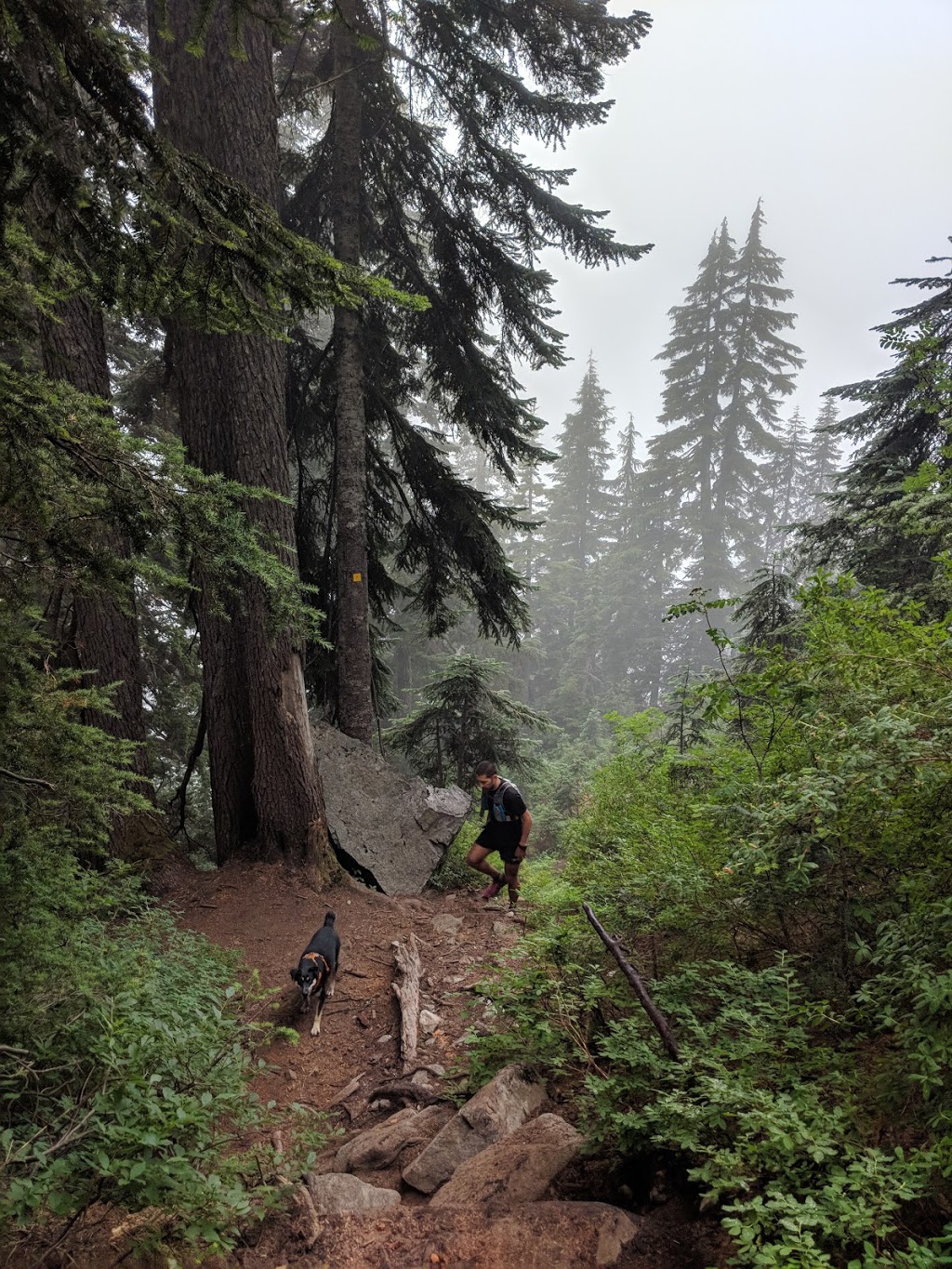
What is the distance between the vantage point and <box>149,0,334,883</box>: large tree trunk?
655 centimetres

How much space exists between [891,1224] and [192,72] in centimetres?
1019

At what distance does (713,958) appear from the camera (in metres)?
3.45

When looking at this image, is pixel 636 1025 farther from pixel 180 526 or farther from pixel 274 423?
pixel 274 423

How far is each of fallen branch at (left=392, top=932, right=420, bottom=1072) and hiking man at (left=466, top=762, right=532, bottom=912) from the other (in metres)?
1.28

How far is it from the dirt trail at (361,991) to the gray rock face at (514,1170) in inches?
3.6

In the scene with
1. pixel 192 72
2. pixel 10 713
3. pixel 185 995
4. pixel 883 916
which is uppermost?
pixel 192 72

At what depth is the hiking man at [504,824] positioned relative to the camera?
22.7 ft

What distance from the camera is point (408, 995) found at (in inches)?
207

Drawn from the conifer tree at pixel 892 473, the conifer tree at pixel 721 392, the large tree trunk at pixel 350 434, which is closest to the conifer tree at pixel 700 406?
the conifer tree at pixel 721 392

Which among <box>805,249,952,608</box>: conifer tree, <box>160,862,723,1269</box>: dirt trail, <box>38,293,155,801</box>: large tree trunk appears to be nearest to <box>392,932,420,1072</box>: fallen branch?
<box>160,862,723,1269</box>: dirt trail

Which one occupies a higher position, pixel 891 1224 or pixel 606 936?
pixel 606 936

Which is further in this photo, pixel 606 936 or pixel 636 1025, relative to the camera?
pixel 606 936

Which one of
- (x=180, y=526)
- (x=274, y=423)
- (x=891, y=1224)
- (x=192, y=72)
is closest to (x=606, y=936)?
(x=891, y=1224)

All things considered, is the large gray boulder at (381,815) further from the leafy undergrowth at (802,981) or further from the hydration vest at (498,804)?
the leafy undergrowth at (802,981)
